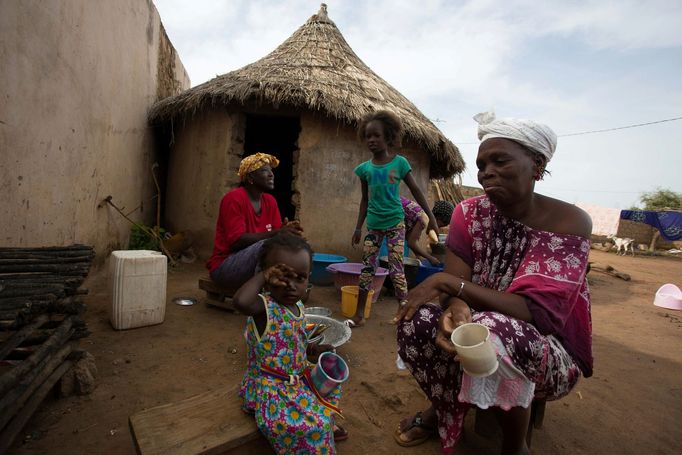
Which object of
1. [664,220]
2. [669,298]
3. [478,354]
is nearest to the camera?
[478,354]

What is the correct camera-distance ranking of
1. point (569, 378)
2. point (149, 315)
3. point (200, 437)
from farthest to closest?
point (149, 315) → point (569, 378) → point (200, 437)

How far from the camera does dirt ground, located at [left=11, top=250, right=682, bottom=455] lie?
1711 mm

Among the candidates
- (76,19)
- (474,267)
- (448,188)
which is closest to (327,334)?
(474,267)

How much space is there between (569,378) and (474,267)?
1.81 ft

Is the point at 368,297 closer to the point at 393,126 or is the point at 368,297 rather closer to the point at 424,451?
the point at 393,126

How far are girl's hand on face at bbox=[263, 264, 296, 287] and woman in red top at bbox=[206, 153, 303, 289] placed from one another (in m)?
1.11

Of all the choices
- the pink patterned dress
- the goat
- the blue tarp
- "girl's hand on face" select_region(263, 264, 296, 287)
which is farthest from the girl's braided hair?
the blue tarp

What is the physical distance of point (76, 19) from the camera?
327cm

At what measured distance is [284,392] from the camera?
55.6 inches

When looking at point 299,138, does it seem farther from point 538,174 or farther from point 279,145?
point 538,174

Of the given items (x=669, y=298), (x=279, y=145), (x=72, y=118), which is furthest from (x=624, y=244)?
(x=72, y=118)

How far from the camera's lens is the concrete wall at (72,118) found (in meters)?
2.50

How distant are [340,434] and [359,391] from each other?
0.51 metres

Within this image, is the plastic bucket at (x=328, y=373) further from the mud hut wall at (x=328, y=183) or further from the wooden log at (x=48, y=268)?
the mud hut wall at (x=328, y=183)
